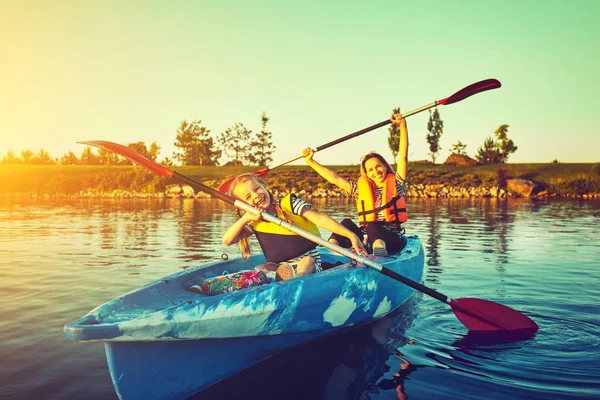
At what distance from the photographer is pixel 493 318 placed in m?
5.12

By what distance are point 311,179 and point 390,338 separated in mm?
39665

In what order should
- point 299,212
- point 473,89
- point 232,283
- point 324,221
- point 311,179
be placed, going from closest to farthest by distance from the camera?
→ point 232,283
point 324,221
point 299,212
point 473,89
point 311,179

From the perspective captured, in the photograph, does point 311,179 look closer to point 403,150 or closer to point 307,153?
point 307,153

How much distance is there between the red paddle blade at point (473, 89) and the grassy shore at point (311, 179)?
33.1 m

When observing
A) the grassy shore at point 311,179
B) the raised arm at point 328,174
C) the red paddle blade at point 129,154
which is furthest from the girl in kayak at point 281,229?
the grassy shore at point 311,179

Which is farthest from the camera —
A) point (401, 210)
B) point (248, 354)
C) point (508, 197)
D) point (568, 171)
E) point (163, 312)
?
point (568, 171)

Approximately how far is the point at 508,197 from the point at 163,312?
37.6 m

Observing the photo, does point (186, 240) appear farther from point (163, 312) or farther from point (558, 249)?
point (163, 312)

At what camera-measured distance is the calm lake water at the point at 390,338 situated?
3.80 metres

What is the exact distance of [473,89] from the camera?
7.34 meters

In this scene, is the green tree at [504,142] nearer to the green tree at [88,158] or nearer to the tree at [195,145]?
the tree at [195,145]

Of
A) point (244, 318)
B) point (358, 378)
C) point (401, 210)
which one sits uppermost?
point (401, 210)

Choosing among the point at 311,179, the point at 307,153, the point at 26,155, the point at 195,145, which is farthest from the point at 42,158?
the point at 307,153

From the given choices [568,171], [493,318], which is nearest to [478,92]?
[493,318]
